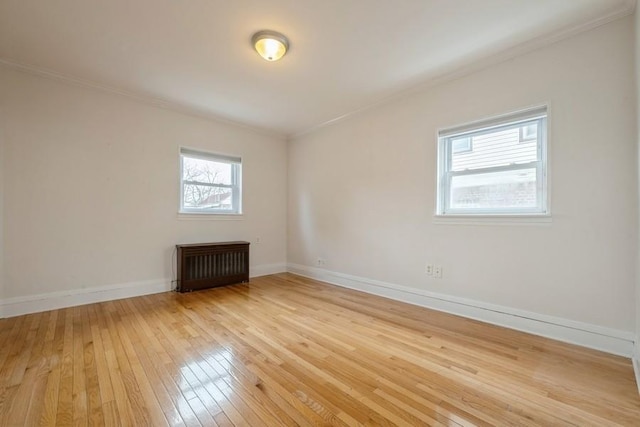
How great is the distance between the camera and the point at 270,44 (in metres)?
2.41

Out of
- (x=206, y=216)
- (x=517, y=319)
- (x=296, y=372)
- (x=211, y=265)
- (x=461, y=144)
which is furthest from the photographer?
(x=206, y=216)

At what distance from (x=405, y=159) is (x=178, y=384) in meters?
3.08

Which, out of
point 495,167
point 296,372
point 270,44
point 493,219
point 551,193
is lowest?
point 296,372

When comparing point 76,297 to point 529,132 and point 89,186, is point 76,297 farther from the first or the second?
point 529,132

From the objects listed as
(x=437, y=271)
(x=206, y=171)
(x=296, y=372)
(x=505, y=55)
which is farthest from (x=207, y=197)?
(x=505, y=55)

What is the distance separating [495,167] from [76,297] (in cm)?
475

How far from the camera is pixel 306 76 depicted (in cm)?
306

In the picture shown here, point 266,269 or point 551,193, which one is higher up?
point 551,193

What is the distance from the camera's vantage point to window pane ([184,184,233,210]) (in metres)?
4.14

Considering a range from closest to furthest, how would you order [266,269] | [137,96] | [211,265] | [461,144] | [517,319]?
[517,319], [461,144], [137,96], [211,265], [266,269]

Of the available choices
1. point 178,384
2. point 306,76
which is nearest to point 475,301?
point 178,384

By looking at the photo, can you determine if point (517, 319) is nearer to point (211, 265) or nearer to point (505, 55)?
point (505, 55)

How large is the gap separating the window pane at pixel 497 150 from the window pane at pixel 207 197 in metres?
3.36

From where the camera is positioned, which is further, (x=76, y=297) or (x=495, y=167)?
(x=76, y=297)
